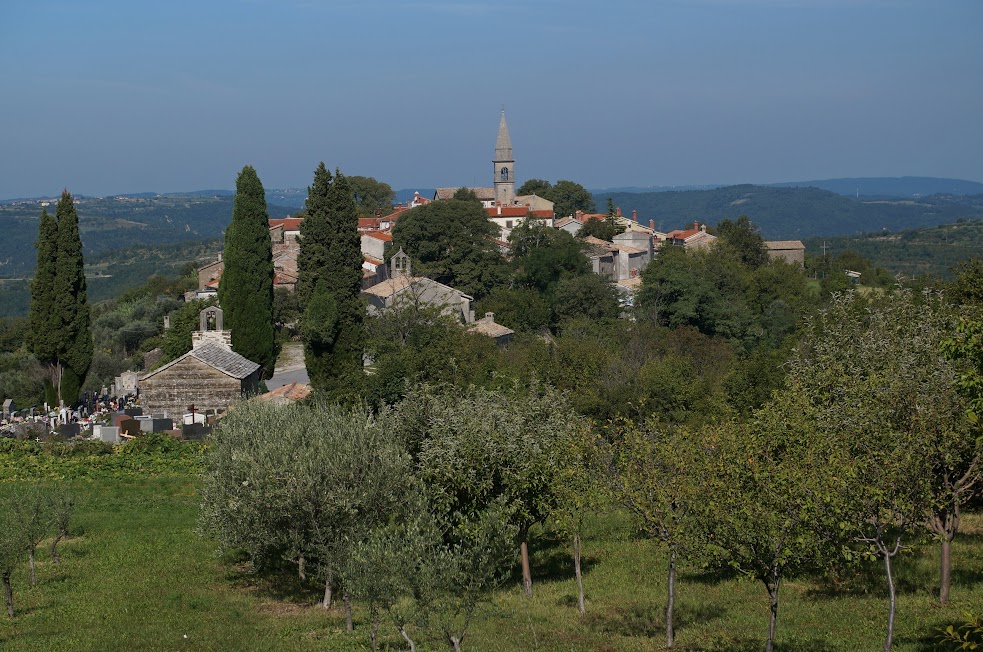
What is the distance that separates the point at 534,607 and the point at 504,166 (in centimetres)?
13112

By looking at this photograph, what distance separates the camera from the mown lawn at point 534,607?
17.6 m

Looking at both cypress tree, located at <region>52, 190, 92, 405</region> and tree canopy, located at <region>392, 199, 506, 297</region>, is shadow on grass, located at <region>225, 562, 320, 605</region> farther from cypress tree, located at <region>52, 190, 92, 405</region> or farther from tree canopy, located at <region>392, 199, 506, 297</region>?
tree canopy, located at <region>392, 199, 506, 297</region>

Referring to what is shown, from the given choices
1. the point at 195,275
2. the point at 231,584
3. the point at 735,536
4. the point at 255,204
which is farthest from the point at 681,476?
the point at 195,275

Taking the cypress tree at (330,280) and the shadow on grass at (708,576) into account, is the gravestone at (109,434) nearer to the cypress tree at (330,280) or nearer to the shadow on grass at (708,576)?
the cypress tree at (330,280)

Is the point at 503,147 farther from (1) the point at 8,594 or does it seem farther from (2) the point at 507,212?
(1) the point at 8,594

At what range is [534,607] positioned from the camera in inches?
792

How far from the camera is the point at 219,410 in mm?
45188

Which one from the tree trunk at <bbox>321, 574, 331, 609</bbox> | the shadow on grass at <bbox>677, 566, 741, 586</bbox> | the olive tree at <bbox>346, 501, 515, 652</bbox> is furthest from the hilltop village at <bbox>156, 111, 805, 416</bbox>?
the olive tree at <bbox>346, 501, 515, 652</bbox>

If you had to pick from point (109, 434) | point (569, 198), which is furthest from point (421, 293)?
point (569, 198)

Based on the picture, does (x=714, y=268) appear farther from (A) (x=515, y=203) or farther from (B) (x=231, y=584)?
(B) (x=231, y=584)

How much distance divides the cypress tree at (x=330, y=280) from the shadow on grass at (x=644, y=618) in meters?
33.4

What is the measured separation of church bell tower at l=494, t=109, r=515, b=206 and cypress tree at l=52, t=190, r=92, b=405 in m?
95.3

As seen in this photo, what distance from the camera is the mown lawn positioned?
17.6 metres

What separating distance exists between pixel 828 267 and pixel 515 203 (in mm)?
39194
